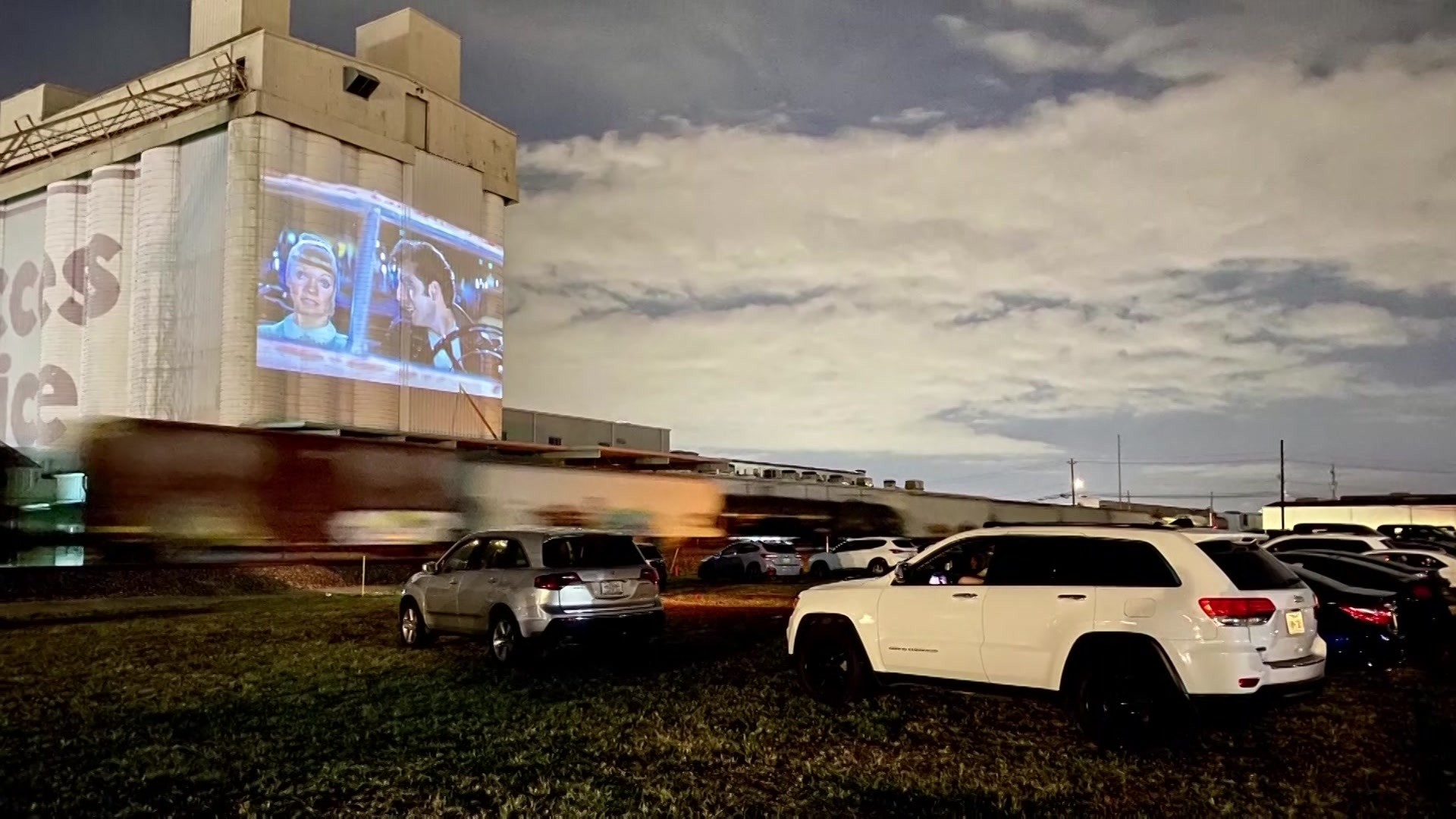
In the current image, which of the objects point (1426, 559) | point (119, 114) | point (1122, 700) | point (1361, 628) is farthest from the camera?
point (119, 114)

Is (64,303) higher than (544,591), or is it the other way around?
(64,303)

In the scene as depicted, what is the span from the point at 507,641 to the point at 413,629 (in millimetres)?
2446

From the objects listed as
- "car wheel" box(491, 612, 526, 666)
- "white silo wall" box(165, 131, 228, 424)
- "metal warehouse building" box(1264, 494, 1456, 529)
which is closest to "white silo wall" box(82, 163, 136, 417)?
"white silo wall" box(165, 131, 228, 424)

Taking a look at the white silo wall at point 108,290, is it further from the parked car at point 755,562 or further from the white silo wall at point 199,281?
the parked car at point 755,562

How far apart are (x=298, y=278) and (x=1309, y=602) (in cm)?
3964

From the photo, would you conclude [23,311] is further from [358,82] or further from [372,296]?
[358,82]

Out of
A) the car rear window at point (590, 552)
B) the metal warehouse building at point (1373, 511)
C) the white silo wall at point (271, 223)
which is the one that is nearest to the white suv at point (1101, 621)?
the car rear window at point (590, 552)

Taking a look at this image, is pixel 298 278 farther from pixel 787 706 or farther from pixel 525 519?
pixel 787 706

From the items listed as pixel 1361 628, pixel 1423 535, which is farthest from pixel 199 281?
pixel 1423 535

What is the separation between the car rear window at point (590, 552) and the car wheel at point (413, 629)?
2.57 metres

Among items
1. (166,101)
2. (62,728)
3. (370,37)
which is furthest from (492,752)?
(370,37)

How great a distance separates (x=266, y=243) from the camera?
40656 mm

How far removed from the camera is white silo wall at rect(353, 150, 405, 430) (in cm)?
4297

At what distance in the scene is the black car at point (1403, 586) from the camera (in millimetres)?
13688
